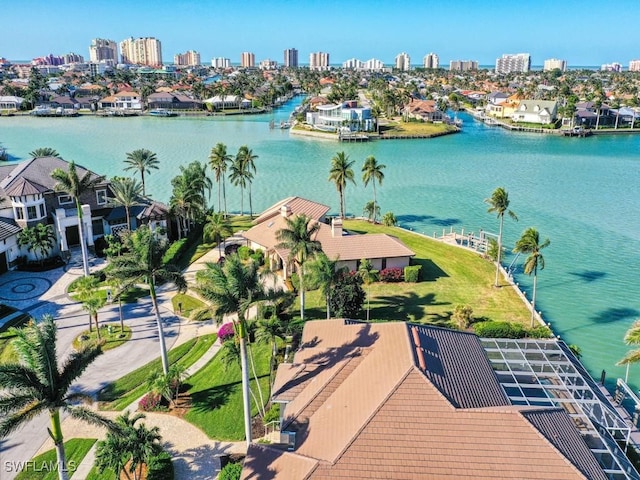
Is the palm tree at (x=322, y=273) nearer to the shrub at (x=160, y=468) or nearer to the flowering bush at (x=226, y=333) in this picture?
the flowering bush at (x=226, y=333)

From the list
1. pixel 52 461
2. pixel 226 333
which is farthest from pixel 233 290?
pixel 226 333

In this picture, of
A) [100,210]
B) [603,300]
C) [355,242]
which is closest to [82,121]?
[100,210]

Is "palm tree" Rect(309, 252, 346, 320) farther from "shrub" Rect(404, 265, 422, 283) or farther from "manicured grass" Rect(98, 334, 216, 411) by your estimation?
"shrub" Rect(404, 265, 422, 283)

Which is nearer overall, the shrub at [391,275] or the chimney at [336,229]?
the shrub at [391,275]

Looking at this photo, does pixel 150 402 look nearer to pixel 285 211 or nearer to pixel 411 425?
pixel 411 425

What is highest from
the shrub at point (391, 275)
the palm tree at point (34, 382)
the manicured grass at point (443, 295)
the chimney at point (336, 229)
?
the palm tree at point (34, 382)

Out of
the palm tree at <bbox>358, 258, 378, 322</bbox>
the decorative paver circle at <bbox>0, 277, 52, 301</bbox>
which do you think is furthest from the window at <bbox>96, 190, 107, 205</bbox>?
the palm tree at <bbox>358, 258, 378, 322</bbox>

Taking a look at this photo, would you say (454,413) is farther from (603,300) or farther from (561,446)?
(603,300)

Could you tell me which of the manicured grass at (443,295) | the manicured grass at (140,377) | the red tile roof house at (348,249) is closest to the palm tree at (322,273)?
the manicured grass at (443,295)
